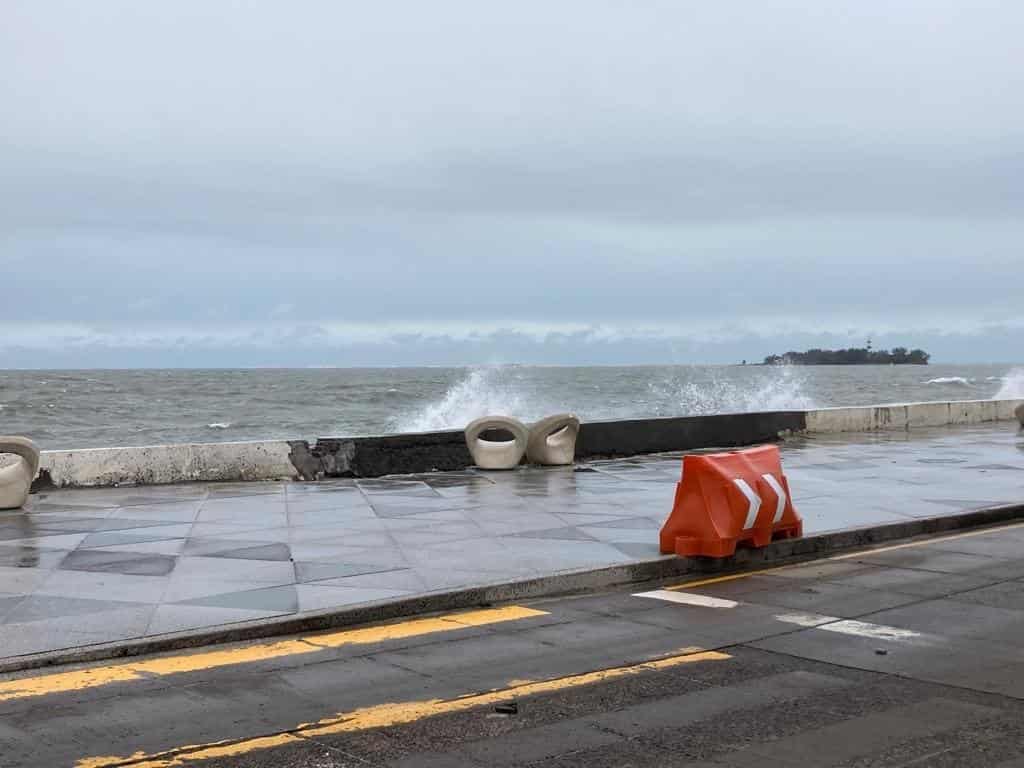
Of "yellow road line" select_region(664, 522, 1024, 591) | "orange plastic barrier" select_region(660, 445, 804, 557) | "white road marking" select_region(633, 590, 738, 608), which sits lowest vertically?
"white road marking" select_region(633, 590, 738, 608)

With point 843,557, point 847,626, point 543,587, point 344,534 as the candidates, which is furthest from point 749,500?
point 344,534

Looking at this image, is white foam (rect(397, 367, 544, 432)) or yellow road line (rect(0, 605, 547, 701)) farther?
white foam (rect(397, 367, 544, 432))

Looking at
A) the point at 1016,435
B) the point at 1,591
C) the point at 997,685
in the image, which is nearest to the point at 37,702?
the point at 1,591

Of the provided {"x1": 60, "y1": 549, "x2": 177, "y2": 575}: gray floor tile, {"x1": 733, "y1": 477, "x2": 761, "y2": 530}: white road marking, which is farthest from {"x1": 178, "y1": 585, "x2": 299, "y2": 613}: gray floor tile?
{"x1": 733, "y1": 477, "x2": 761, "y2": 530}: white road marking

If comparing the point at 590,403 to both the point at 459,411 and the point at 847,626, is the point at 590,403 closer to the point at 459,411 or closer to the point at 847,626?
the point at 459,411

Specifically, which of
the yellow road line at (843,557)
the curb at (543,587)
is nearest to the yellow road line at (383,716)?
the curb at (543,587)

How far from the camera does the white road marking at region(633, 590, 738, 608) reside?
8312 mm

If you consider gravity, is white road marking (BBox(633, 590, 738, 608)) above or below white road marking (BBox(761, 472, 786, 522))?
below

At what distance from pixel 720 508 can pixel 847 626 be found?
7.82 ft

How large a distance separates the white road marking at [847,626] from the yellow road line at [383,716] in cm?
104

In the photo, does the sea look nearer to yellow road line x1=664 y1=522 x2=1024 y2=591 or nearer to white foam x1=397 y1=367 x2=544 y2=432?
white foam x1=397 y1=367 x2=544 y2=432

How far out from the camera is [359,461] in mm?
15836

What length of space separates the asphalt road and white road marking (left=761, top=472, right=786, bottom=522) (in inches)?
70.9

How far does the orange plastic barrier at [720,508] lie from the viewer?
966 centimetres
